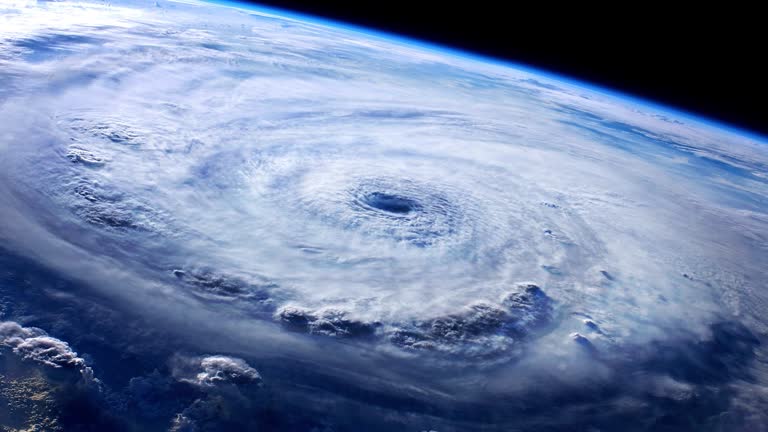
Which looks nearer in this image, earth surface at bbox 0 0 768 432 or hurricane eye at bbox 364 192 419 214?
earth surface at bbox 0 0 768 432

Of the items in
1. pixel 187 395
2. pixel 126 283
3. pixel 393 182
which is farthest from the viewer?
pixel 393 182

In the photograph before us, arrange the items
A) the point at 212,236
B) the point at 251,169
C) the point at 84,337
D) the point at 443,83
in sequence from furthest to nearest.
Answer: the point at 443,83 → the point at 251,169 → the point at 212,236 → the point at 84,337

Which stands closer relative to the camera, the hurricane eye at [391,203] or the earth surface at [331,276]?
the earth surface at [331,276]

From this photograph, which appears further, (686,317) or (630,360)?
(686,317)

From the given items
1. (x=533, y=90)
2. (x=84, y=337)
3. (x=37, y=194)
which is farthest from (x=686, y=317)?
(x=533, y=90)

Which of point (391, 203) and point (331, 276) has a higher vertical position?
point (391, 203)

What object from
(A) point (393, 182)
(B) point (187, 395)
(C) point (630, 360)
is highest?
(A) point (393, 182)

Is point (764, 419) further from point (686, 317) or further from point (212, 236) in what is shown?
point (212, 236)

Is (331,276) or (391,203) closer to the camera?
(331,276)
